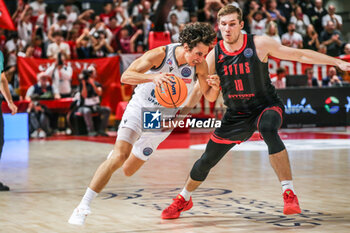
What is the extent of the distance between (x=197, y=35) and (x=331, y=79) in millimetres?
12578

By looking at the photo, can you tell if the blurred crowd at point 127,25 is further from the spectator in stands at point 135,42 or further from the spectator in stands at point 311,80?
the spectator in stands at point 311,80

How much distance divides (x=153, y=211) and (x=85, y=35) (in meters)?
12.9

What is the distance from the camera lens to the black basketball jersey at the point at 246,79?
596 centimetres

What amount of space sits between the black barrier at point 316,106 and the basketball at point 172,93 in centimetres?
1037

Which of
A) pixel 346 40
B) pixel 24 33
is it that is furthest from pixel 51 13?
pixel 346 40

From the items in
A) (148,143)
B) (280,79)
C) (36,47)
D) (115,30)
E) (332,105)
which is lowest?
(332,105)

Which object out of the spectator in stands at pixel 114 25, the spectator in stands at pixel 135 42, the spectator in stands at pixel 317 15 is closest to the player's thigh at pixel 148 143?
the spectator in stands at pixel 135 42

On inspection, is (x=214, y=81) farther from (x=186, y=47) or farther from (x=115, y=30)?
(x=115, y=30)

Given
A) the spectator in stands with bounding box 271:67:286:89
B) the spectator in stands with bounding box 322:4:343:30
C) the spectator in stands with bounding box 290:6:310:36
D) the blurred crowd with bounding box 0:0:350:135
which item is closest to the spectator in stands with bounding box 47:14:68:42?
the blurred crowd with bounding box 0:0:350:135

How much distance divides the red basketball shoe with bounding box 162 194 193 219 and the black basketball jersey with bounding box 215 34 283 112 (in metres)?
1.01

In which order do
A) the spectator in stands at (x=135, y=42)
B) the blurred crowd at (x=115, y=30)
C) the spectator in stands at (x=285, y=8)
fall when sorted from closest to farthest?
the blurred crowd at (x=115, y=30) < the spectator in stands at (x=135, y=42) < the spectator in stands at (x=285, y=8)

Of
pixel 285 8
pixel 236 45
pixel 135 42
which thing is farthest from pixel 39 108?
pixel 236 45

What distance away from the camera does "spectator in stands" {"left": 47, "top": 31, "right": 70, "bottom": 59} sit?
17.9m

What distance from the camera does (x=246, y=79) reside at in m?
5.96
